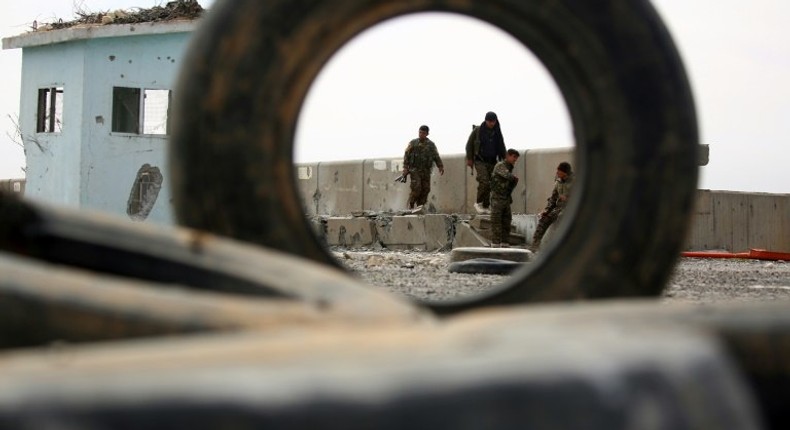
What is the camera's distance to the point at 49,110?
65.4ft

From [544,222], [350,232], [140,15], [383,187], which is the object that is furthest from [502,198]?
[140,15]

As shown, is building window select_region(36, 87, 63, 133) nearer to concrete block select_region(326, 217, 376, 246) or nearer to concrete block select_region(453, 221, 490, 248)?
concrete block select_region(326, 217, 376, 246)

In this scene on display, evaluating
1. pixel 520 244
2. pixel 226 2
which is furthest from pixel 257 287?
pixel 520 244

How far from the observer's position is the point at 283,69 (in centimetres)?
227

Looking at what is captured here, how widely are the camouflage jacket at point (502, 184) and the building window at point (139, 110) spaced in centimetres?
754

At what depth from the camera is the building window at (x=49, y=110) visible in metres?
19.7

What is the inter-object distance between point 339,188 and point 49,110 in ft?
18.9

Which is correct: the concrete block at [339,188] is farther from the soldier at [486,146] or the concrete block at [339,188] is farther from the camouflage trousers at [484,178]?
the soldier at [486,146]

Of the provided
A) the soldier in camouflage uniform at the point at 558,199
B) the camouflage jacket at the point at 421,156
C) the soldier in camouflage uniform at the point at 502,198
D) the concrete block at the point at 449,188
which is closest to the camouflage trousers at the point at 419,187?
the camouflage jacket at the point at 421,156

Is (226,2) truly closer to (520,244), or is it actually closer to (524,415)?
(524,415)

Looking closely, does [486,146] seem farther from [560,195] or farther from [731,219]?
[731,219]

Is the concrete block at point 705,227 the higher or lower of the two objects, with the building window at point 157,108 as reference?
lower

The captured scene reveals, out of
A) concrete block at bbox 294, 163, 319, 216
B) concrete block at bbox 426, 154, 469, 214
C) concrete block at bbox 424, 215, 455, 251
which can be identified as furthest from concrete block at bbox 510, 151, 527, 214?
concrete block at bbox 294, 163, 319, 216

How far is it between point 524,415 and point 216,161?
148cm
